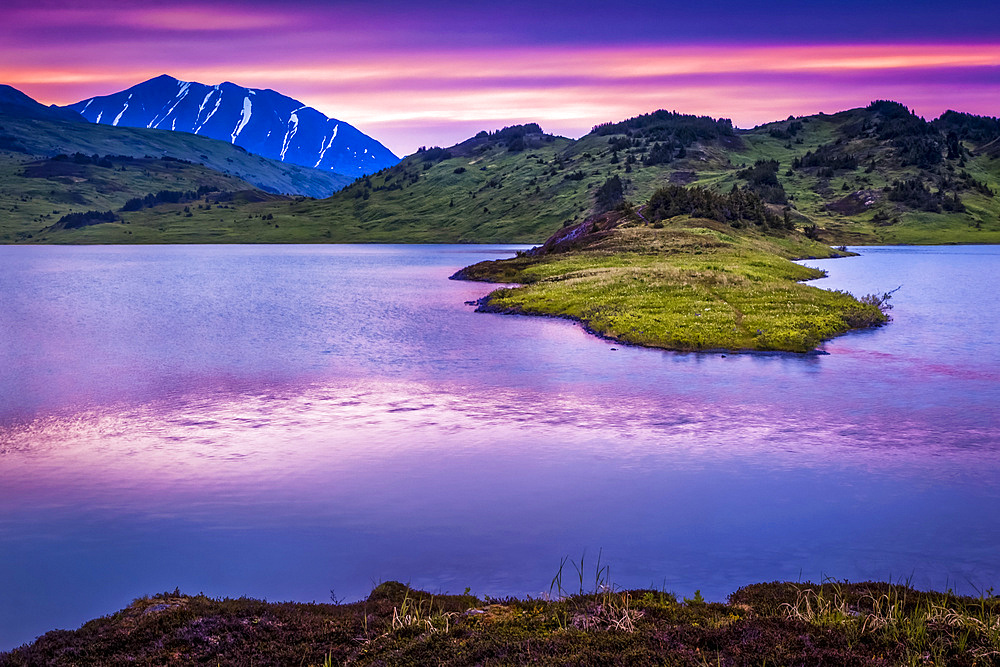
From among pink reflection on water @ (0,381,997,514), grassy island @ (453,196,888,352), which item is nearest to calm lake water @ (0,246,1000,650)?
pink reflection on water @ (0,381,997,514)

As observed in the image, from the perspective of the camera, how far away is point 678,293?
56750mm

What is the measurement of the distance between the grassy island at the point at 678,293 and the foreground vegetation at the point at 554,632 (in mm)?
30321

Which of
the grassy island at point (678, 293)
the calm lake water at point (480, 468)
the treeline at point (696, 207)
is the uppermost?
the treeline at point (696, 207)

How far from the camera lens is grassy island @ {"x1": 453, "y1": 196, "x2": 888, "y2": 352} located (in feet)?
146

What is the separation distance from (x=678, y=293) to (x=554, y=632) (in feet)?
157

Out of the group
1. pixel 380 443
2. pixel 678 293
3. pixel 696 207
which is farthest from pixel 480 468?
pixel 696 207

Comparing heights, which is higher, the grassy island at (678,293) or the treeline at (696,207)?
the treeline at (696,207)

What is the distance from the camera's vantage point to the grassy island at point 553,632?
10266mm

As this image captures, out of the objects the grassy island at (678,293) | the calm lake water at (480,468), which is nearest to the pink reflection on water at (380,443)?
the calm lake water at (480,468)

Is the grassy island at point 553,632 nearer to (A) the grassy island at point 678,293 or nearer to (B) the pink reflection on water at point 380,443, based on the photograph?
A: (B) the pink reflection on water at point 380,443

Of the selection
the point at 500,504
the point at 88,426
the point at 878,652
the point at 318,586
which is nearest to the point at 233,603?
the point at 318,586

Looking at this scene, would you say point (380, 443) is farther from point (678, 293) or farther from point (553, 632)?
point (678, 293)

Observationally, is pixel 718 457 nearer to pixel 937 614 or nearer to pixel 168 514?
pixel 937 614

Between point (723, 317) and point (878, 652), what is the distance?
38.5 metres
